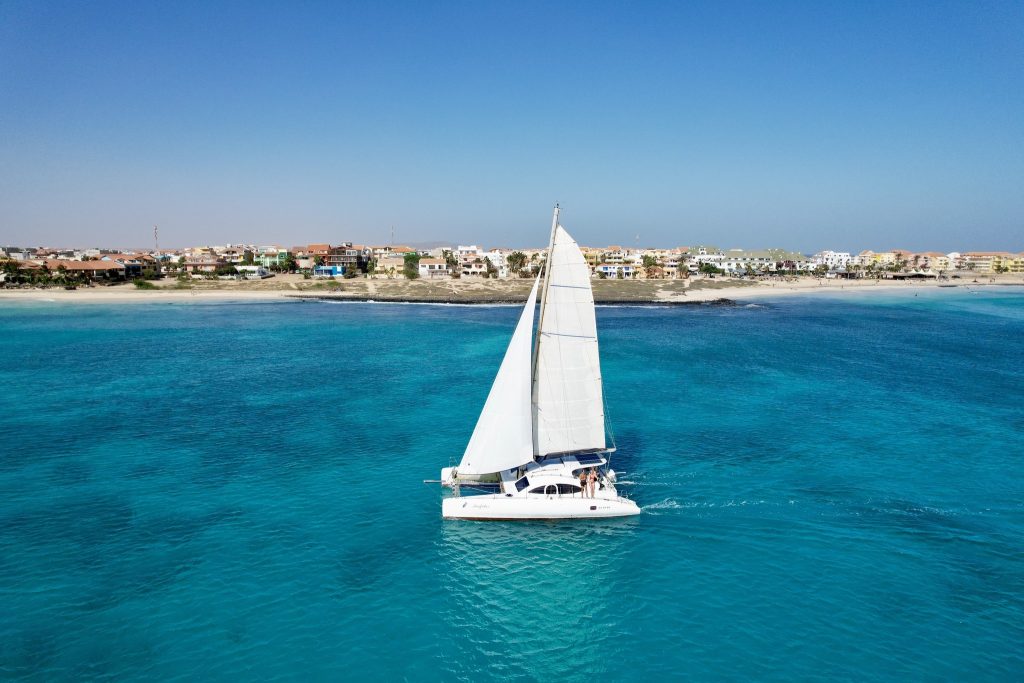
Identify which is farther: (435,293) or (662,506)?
(435,293)

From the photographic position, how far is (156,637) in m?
19.2

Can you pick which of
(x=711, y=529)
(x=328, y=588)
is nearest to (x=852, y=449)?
(x=711, y=529)

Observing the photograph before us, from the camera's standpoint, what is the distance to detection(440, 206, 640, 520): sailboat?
26.3 meters

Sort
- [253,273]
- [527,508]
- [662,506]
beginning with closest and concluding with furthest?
[527,508] → [662,506] → [253,273]

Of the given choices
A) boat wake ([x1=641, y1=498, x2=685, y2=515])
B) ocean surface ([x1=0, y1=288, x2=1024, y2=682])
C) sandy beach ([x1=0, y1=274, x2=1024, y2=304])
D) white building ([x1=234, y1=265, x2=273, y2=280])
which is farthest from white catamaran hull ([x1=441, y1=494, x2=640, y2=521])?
white building ([x1=234, y1=265, x2=273, y2=280])

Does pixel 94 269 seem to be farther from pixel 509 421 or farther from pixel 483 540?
pixel 483 540

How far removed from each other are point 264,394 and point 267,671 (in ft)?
119

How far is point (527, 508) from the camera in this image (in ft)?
86.4

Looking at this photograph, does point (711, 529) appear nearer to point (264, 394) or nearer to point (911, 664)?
point (911, 664)

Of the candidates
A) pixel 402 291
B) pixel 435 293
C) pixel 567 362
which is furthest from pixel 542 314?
pixel 402 291

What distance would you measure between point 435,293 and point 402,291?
10276mm

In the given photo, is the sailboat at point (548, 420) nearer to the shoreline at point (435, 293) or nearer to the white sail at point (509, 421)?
the white sail at point (509, 421)

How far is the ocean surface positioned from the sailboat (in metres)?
1.12

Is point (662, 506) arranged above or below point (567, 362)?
below
